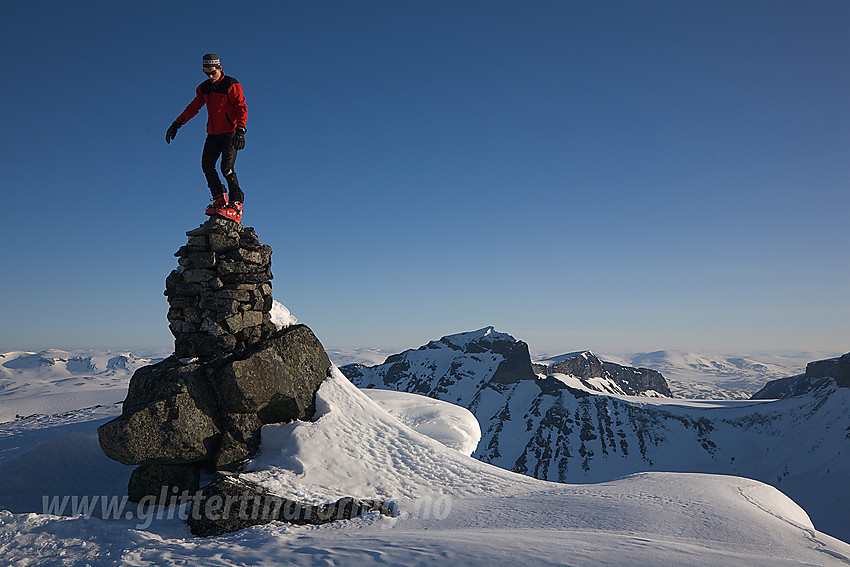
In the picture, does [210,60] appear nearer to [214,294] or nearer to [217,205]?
[217,205]

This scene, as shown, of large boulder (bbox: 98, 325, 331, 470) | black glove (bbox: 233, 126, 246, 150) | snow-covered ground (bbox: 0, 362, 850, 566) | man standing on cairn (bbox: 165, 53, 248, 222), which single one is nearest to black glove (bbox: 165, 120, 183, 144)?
man standing on cairn (bbox: 165, 53, 248, 222)

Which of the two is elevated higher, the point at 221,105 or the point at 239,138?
the point at 221,105

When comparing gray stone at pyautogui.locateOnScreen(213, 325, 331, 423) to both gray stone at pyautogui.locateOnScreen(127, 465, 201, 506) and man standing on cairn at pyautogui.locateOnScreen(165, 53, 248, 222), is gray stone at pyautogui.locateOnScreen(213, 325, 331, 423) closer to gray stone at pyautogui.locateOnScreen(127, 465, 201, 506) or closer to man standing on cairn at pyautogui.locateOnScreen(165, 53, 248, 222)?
gray stone at pyautogui.locateOnScreen(127, 465, 201, 506)

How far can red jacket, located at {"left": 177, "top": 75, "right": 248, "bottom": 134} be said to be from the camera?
43.2 feet

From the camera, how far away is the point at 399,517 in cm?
1020

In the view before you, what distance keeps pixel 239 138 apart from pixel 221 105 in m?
1.05

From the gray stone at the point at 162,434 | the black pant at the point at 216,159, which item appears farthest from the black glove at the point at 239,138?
the gray stone at the point at 162,434

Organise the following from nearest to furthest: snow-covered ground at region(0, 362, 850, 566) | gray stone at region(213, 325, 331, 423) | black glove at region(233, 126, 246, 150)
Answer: snow-covered ground at region(0, 362, 850, 566)
gray stone at region(213, 325, 331, 423)
black glove at region(233, 126, 246, 150)

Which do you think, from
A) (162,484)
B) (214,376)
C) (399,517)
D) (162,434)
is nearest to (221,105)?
(214,376)

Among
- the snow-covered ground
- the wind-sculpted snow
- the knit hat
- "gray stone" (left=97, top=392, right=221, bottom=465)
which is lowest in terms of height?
the wind-sculpted snow

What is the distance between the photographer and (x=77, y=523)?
26.3 feet

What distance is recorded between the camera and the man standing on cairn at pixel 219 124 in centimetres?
1315

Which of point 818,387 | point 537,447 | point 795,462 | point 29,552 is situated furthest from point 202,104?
point 818,387

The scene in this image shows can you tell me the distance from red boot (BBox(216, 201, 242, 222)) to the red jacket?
7.63 feet
